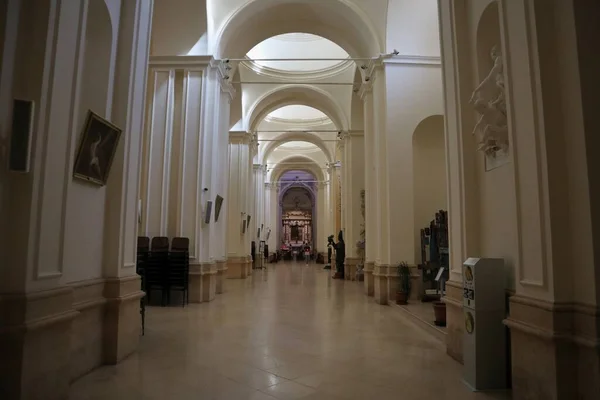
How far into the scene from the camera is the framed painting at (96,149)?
14.4ft

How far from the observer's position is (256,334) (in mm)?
6504

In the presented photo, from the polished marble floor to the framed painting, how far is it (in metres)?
2.08

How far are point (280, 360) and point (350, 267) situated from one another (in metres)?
11.5

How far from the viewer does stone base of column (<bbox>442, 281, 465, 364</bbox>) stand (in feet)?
16.7

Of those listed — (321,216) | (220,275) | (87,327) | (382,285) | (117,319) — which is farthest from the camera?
(321,216)

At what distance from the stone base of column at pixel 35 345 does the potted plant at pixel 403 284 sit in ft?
23.2

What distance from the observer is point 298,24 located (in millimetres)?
12727

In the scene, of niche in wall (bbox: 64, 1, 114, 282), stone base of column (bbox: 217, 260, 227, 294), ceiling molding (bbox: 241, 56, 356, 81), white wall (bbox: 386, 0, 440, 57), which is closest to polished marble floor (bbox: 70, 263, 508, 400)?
niche in wall (bbox: 64, 1, 114, 282)

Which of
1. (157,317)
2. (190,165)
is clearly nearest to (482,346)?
(157,317)

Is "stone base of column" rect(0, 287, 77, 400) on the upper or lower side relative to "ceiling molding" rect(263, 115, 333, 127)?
lower

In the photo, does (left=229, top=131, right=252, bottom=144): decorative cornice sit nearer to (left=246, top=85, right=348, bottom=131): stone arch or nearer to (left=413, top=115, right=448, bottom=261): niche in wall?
(left=246, top=85, right=348, bottom=131): stone arch

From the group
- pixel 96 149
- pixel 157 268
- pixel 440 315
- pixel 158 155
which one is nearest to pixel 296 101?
pixel 158 155

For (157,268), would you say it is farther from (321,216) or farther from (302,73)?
(321,216)

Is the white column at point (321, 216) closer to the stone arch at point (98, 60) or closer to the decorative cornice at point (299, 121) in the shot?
the decorative cornice at point (299, 121)
